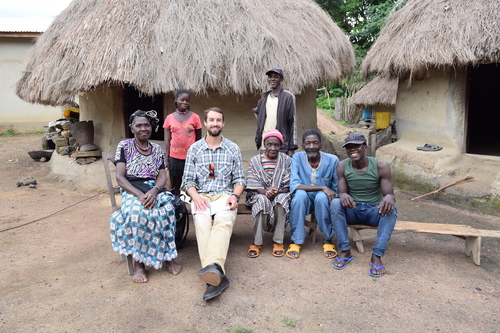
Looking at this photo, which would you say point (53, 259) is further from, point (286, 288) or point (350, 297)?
point (350, 297)

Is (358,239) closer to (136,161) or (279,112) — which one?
(279,112)

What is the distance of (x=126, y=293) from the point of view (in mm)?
3055

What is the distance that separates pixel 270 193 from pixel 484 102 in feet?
28.7

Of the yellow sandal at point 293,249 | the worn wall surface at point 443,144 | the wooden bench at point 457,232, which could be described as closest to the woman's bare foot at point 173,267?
the yellow sandal at point 293,249

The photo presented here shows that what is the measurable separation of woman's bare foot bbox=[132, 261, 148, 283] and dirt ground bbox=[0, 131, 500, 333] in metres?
0.05

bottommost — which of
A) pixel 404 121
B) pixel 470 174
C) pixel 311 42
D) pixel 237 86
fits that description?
pixel 470 174

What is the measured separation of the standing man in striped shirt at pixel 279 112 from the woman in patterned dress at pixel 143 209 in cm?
144

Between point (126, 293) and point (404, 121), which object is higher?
point (404, 121)

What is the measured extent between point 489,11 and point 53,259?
19.9ft

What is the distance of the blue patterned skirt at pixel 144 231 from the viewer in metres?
3.18

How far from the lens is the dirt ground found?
2652 millimetres

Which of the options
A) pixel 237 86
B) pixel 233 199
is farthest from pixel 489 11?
pixel 233 199

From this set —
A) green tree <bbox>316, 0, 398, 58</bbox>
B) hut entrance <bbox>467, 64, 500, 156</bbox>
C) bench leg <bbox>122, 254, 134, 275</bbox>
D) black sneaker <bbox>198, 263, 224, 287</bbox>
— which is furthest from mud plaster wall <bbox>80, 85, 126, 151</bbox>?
green tree <bbox>316, 0, 398, 58</bbox>

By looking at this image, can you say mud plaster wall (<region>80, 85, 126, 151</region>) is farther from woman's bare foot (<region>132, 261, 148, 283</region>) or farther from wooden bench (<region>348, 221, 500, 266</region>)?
wooden bench (<region>348, 221, 500, 266</region>)
